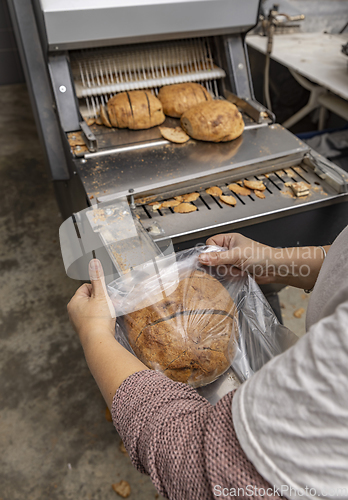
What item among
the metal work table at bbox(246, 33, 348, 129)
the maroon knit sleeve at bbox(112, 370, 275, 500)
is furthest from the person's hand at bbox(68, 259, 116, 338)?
the metal work table at bbox(246, 33, 348, 129)

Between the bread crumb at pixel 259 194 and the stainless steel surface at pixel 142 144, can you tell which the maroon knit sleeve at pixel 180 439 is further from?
the stainless steel surface at pixel 142 144

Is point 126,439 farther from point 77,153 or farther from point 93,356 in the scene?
point 77,153

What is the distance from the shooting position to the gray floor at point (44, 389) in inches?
57.2

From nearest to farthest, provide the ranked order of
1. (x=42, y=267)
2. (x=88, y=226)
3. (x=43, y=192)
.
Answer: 1. (x=88, y=226)
2. (x=42, y=267)
3. (x=43, y=192)

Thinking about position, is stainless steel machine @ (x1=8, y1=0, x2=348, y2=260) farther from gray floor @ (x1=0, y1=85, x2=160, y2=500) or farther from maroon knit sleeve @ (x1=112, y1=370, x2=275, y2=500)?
gray floor @ (x1=0, y1=85, x2=160, y2=500)

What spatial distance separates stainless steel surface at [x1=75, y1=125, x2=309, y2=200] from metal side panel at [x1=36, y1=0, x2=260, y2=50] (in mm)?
438

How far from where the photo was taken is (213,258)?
0.94 metres

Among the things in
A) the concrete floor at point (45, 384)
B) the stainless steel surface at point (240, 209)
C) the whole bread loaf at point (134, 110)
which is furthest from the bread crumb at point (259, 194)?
the concrete floor at point (45, 384)

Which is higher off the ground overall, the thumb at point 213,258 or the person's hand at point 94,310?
the person's hand at point 94,310

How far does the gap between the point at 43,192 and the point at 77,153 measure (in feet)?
5.41

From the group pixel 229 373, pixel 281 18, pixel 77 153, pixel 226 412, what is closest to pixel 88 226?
pixel 77 153

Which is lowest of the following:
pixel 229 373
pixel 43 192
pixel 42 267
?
pixel 42 267

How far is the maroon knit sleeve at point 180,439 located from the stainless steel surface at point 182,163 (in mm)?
771

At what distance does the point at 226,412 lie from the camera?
0.49m
